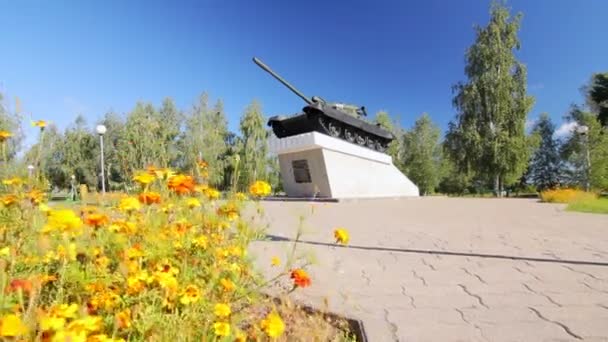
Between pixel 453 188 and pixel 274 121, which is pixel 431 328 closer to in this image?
pixel 274 121

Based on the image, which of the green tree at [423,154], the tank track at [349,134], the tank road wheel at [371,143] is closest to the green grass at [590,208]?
the tank track at [349,134]

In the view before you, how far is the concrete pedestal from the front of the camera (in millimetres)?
12477

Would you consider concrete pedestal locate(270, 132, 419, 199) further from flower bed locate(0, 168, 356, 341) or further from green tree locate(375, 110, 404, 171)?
green tree locate(375, 110, 404, 171)

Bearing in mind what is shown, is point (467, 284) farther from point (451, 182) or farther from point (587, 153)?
point (451, 182)

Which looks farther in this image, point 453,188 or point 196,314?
point 453,188

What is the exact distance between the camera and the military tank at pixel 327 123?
1292 cm

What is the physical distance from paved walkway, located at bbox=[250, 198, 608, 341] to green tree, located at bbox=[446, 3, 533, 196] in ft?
54.1

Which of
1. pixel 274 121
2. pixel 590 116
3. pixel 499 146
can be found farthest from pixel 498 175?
pixel 274 121

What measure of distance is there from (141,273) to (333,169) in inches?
459

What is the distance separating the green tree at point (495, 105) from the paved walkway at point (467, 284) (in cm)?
1650

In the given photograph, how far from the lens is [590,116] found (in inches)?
979

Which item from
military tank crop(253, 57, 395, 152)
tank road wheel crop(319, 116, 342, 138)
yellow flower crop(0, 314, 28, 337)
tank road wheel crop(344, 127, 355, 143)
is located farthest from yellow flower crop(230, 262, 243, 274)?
tank road wheel crop(344, 127, 355, 143)

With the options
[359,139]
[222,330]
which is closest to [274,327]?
[222,330]

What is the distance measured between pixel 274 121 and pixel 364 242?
11.3 m
